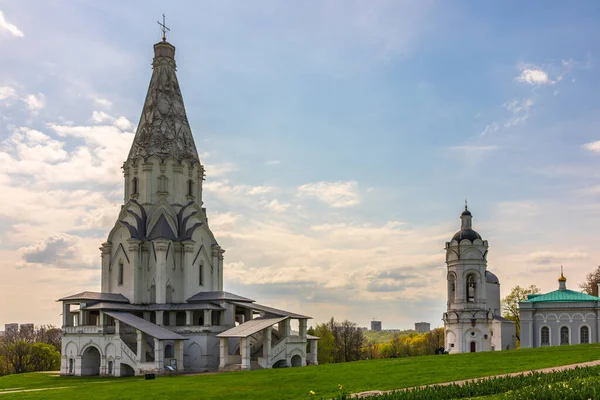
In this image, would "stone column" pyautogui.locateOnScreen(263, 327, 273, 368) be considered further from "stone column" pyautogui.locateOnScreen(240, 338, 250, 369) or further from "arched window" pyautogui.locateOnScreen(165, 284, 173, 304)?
"arched window" pyautogui.locateOnScreen(165, 284, 173, 304)

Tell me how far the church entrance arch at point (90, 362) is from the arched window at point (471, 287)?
92.4ft

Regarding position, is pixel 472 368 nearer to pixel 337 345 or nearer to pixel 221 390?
pixel 221 390

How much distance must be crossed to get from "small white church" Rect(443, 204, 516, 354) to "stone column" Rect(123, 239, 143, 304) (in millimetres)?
23813

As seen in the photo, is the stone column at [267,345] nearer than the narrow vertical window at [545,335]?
Yes

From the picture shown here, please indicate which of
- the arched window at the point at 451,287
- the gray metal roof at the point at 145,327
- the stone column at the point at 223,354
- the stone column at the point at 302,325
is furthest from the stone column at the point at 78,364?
the arched window at the point at 451,287

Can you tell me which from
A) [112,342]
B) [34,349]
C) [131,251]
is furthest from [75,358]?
[34,349]

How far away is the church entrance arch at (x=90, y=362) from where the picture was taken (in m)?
43.5

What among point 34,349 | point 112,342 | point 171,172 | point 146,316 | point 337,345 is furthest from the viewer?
point 337,345

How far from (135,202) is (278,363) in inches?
647

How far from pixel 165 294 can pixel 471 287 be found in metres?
23.8

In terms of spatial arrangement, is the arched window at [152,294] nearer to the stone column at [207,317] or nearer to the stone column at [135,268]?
the stone column at [135,268]

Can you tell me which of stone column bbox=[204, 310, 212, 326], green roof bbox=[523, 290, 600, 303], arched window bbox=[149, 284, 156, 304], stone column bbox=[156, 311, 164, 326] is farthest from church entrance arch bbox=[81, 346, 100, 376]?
green roof bbox=[523, 290, 600, 303]

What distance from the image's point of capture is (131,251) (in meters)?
47.9

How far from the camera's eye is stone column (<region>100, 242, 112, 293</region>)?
49.2 m
